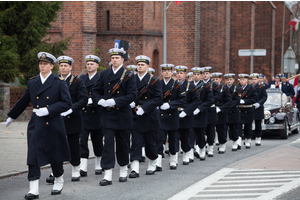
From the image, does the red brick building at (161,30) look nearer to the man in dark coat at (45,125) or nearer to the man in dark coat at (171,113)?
the man in dark coat at (171,113)

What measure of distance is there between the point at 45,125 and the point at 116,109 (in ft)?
5.11

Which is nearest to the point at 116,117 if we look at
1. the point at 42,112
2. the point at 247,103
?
the point at 42,112

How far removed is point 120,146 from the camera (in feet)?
27.0

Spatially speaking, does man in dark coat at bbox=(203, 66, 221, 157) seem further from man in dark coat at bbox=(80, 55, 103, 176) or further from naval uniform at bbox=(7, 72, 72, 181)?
naval uniform at bbox=(7, 72, 72, 181)

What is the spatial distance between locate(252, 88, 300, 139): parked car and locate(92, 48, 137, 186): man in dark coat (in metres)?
8.88

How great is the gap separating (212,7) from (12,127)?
18.7m

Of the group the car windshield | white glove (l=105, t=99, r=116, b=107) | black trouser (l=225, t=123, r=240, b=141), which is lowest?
black trouser (l=225, t=123, r=240, b=141)

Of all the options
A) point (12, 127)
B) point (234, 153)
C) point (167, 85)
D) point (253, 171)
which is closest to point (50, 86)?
point (167, 85)

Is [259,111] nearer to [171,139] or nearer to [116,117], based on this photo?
[171,139]

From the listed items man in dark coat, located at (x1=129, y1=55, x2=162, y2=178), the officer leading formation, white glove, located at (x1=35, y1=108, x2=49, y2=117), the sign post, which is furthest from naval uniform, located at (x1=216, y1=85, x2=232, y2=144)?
the sign post

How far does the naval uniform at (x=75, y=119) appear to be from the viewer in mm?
8172

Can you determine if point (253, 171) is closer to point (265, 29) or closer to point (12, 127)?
point (12, 127)

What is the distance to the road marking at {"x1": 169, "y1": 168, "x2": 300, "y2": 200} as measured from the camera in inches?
283

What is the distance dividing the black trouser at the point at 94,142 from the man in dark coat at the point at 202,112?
2828 millimetres
